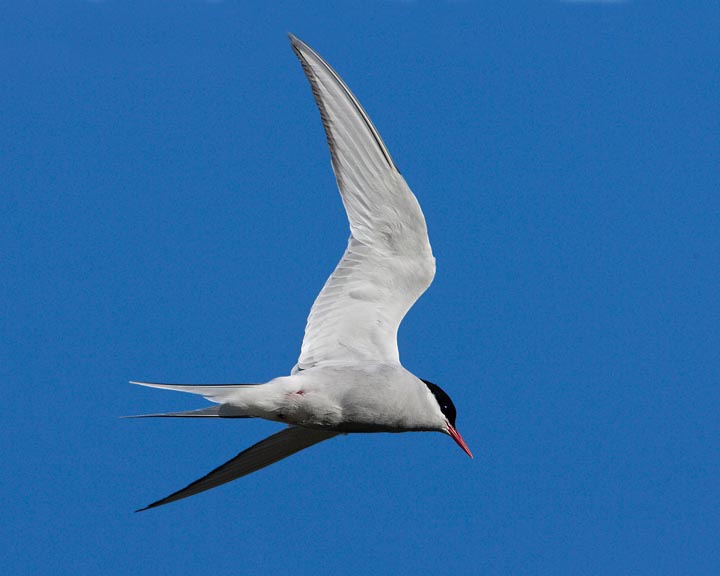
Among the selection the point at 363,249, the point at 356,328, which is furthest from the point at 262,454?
the point at 363,249

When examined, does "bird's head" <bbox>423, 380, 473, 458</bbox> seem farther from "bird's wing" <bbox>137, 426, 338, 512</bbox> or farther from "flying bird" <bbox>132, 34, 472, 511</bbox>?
"bird's wing" <bbox>137, 426, 338, 512</bbox>

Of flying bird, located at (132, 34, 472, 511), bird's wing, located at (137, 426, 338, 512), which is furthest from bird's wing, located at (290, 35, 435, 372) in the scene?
bird's wing, located at (137, 426, 338, 512)

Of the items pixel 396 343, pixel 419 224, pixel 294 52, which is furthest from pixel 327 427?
pixel 294 52

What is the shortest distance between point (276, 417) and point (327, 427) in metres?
0.30

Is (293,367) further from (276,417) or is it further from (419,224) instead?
(419,224)

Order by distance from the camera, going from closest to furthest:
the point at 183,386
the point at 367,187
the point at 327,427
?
the point at 183,386
the point at 327,427
the point at 367,187

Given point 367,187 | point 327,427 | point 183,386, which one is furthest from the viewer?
point 367,187

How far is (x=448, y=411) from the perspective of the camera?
6.11 metres

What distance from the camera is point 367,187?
243 inches

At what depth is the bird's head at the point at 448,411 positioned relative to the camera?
19.9 feet

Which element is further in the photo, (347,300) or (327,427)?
(347,300)

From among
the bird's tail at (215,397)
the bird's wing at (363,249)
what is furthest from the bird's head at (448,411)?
the bird's tail at (215,397)

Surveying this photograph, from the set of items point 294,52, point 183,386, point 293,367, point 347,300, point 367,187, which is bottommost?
point 183,386

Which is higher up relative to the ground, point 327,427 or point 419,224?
point 419,224
